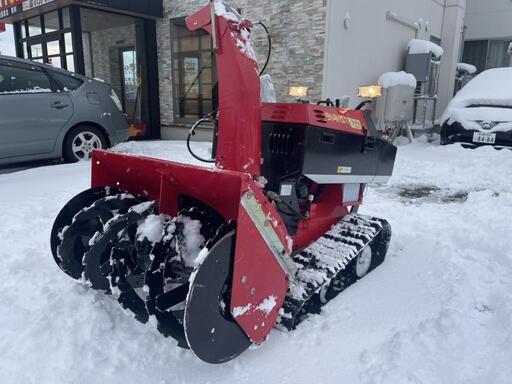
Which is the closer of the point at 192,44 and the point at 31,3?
the point at 31,3

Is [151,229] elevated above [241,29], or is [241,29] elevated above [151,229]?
[241,29]

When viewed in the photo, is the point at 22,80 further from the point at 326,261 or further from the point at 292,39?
the point at 326,261

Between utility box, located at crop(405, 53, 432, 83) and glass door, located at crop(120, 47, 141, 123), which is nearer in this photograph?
utility box, located at crop(405, 53, 432, 83)

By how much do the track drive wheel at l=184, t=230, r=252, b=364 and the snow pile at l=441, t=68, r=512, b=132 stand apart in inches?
288

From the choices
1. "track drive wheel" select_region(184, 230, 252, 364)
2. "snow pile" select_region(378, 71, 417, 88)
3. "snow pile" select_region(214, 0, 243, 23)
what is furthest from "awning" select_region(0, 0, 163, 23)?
"track drive wheel" select_region(184, 230, 252, 364)

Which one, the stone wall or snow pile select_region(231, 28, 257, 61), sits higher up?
the stone wall

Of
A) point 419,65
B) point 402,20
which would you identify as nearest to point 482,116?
point 419,65

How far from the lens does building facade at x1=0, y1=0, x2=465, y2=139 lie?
7.91 m

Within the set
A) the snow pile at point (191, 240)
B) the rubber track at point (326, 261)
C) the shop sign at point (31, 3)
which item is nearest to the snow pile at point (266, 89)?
the rubber track at point (326, 261)

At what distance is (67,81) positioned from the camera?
625 centimetres

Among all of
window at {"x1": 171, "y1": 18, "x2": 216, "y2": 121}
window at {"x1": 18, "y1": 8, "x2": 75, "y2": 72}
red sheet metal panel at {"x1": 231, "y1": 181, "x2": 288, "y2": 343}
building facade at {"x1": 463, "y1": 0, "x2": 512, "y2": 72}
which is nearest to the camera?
red sheet metal panel at {"x1": 231, "y1": 181, "x2": 288, "y2": 343}

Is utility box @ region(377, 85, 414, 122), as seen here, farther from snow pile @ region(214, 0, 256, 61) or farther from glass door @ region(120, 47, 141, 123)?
snow pile @ region(214, 0, 256, 61)

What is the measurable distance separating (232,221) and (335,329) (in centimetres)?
93

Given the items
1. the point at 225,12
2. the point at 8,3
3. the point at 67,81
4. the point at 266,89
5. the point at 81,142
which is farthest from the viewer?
the point at 8,3
